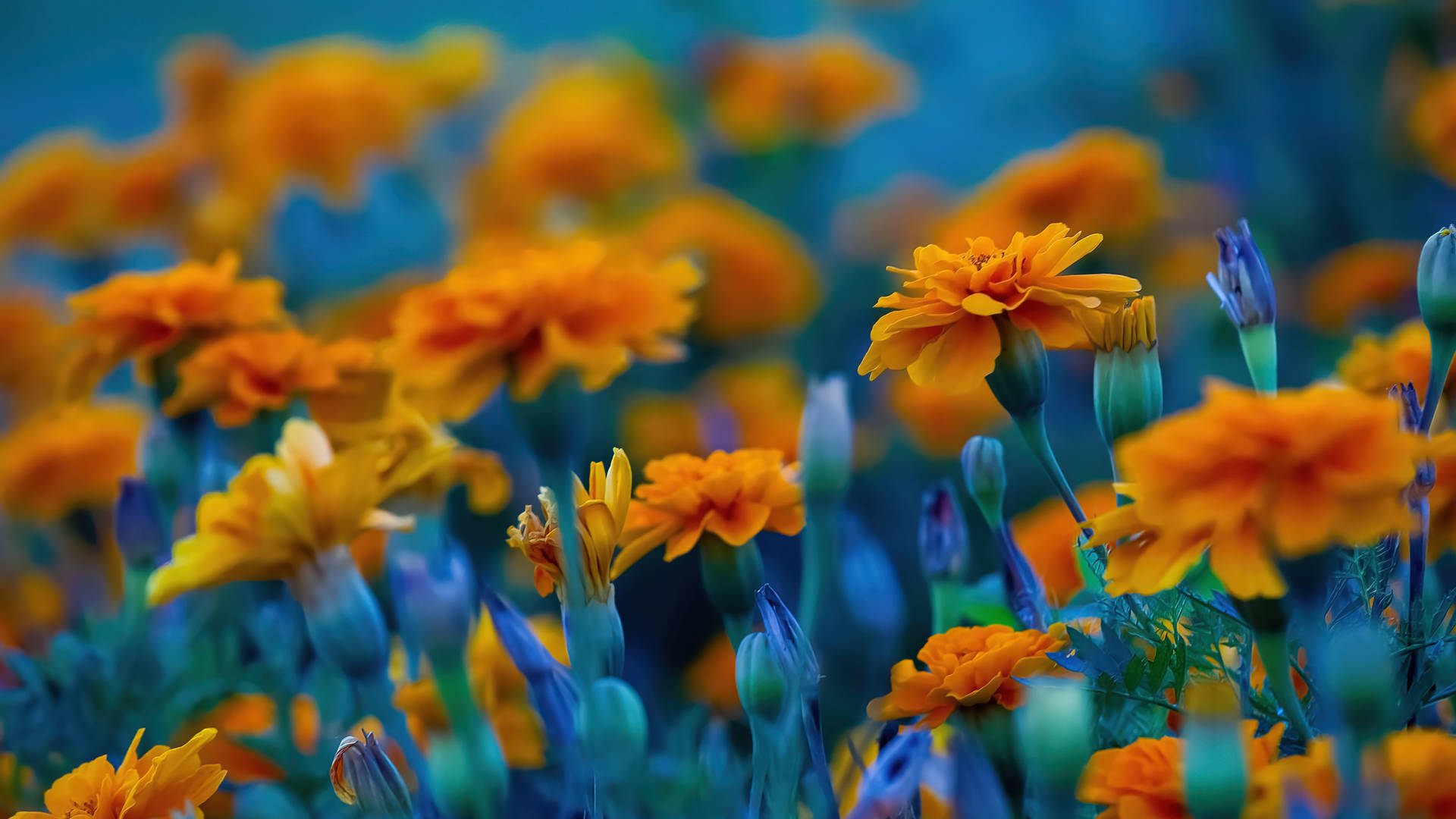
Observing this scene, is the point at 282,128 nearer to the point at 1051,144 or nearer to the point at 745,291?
the point at 745,291

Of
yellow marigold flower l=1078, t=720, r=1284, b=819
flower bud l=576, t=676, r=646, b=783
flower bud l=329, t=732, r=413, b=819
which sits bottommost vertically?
flower bud l=329, t=732, r=413, b=819

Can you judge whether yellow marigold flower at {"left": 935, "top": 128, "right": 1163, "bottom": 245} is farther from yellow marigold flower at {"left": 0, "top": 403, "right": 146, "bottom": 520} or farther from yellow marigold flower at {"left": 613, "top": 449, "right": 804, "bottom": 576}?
yellow marigold flower at {"left": 0, "top": 403, "right": 146, "bottom": 520}

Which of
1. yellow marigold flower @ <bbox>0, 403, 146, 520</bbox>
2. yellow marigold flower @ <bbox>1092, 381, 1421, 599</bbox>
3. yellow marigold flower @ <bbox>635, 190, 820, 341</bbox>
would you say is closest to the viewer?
yellow marigold flower @ <bbox>1092, 381, 1421, 599</bbox>

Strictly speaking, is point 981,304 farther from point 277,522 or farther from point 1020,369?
point 277,522

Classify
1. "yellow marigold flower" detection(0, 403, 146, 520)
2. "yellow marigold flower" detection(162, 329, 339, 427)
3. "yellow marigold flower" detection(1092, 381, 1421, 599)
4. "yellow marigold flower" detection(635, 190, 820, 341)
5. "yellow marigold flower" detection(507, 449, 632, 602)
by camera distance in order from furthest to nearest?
"yellow marigold flower" detection(635, 190, 820, 341), "yellow marigold flower" detection(0, 403, 146, 520), "yellow marigold flower" detection(162, 329, 339, 427), "yellow marigold flower" detection(507, 449, 632, 602), "yellow marigold flower" detection(1092, 381, 1421, 599)

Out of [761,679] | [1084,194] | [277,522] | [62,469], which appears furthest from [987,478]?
[62,469]

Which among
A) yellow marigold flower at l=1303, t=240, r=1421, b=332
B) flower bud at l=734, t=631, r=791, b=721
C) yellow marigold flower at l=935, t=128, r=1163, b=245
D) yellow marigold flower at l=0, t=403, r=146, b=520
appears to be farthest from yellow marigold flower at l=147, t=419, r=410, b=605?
yellow marigold flower at l=1303, t=240, r=1421, b=332

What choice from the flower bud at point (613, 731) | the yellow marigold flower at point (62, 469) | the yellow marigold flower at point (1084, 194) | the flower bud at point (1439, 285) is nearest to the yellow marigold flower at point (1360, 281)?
the yellow marigold flower at point (1084, 194)

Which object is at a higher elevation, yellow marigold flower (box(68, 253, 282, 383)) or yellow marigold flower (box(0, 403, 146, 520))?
yellow marigold flower (box(68, 253, 282, 383))
